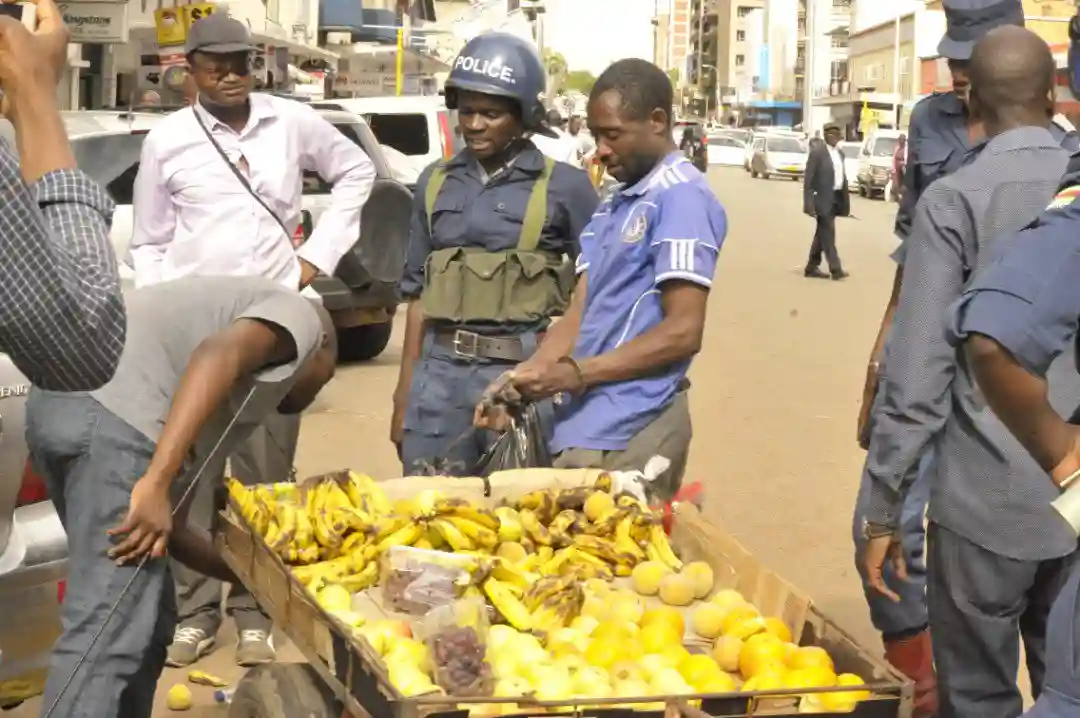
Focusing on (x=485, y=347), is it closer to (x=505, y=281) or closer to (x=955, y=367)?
(x=505, y=281)

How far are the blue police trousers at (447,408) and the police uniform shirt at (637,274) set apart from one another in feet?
1.50

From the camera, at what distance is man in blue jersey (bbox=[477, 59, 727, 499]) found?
15.3 feet

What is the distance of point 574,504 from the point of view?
14.9 ft

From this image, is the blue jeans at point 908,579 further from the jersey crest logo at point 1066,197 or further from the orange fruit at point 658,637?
the jersey crest logo at point 1066,197

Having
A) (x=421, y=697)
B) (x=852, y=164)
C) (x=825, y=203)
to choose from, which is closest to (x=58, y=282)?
(x=421, y=697)

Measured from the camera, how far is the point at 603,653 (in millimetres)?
3709

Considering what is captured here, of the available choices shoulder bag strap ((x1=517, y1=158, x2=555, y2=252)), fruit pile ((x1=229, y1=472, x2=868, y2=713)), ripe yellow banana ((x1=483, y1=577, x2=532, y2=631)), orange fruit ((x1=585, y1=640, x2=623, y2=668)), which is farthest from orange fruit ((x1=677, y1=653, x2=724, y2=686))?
shoulder bag strap ((x1=517, y1=158, x2=555, y2=252))

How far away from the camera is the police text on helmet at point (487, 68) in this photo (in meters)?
5.25

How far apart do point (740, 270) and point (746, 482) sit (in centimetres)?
1400

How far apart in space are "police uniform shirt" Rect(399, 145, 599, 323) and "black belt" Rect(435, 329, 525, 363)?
28 centimetres

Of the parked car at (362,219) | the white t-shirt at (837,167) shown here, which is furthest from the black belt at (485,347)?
the white t-shirt at (837,167)

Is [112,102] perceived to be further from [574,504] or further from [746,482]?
[574,504]

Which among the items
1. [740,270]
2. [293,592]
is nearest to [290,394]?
[293,592]

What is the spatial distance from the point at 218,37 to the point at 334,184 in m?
0.91
